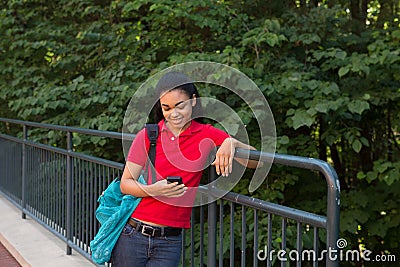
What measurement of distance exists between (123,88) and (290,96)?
232 centimetres

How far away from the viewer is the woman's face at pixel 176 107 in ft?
8.56

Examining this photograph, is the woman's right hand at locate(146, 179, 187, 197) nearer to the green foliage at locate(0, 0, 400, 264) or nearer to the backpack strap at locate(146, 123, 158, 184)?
the backpack strap at locate(146, 123, 158, 184)

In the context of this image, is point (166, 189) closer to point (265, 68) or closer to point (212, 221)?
point (212, 221)

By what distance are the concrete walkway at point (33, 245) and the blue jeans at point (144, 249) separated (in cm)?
219

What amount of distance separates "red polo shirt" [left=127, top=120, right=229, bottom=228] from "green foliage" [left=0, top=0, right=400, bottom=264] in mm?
4154

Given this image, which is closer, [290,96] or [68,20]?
[290,96]

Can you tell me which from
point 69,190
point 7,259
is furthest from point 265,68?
point 7,259

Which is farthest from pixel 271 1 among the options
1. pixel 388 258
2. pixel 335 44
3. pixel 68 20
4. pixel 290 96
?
pixel 388 258

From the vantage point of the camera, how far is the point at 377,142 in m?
10.6

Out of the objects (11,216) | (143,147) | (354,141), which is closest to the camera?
(143,147)

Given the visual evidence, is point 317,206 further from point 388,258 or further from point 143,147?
point 143,147

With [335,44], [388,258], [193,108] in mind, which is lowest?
[388,258]

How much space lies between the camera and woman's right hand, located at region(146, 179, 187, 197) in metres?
2.60

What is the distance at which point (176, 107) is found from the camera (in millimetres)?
2623
